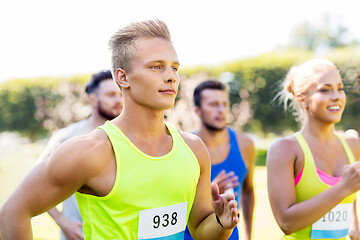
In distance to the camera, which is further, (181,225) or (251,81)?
(251,81)

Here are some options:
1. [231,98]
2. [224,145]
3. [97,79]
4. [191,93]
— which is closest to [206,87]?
[224,145]

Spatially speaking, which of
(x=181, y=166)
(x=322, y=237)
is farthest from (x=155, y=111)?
(x=322, y=237)

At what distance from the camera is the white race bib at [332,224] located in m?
3.22

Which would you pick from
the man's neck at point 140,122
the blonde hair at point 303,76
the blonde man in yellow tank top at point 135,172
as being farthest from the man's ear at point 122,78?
the blonde hair at point 303,76

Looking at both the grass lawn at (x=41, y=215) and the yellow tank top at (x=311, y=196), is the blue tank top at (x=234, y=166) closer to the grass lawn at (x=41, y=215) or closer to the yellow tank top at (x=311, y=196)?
the yellow tank top at (x=311, y=196)

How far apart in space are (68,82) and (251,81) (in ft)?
26.5

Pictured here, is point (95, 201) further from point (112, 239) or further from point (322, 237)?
point (322, 237)

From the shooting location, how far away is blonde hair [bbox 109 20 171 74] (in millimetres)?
2316

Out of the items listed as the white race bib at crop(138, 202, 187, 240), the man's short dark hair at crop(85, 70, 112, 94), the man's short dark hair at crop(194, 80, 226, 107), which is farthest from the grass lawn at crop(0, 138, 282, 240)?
the white race bib at crop(138, 202, 187, 240)

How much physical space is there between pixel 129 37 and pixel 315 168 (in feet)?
5.53

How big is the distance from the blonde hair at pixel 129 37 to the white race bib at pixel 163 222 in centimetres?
72

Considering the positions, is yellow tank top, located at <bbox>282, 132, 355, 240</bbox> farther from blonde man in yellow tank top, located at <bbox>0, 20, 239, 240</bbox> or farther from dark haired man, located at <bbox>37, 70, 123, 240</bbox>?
dark haired man, located at <bbox>37, 70, 123, 240</bbox>

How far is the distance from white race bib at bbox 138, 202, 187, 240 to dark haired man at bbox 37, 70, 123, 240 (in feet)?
5.82

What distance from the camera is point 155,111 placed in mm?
2346
